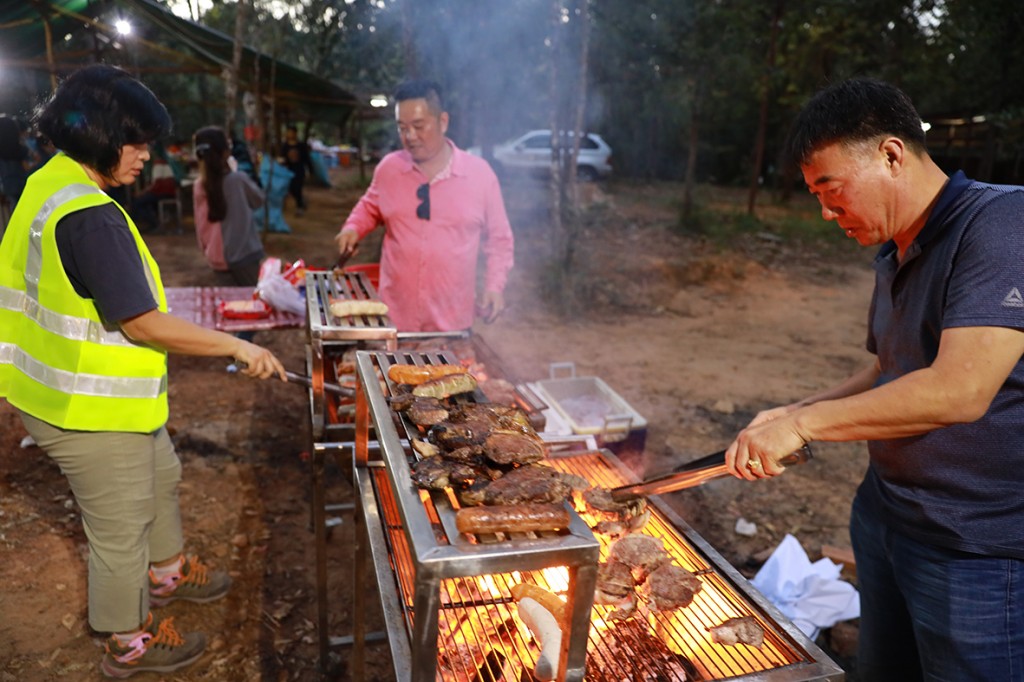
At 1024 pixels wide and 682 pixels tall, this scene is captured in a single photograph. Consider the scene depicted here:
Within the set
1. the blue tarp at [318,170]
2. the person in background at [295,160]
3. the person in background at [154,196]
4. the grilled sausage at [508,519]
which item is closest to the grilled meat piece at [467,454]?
the grilled sausage at [508,519]

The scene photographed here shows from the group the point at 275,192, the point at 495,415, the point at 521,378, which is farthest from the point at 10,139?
the point at 495,415

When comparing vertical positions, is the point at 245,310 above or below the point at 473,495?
below

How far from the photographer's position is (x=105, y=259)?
8.16 ft

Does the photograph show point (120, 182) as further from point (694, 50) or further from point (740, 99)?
point (740, 99)

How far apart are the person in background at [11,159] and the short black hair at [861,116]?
9283mm

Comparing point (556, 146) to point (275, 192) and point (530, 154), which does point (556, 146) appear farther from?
point (530, 154)

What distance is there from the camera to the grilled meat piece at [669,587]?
1.92 meters

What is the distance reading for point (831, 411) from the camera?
5.98ft

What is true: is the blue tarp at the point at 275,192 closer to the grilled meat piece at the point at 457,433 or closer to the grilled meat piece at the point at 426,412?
the grilled meat piece at the point at 426,412

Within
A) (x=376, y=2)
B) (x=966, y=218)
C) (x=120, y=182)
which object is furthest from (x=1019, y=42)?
(x=120, y=182)

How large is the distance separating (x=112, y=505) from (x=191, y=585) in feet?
3.65

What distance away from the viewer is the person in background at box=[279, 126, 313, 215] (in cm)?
1714

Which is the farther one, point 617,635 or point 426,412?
point 426,412

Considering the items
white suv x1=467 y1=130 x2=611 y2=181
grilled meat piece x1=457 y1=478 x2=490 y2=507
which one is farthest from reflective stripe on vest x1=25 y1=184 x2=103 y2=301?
white suv x1=467 y1=130 x2=611 y2=181
